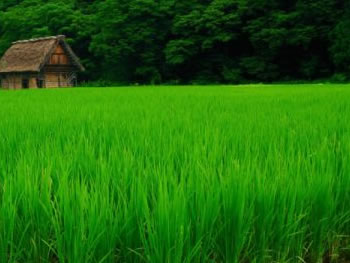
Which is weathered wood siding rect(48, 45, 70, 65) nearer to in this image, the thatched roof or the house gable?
the house gable

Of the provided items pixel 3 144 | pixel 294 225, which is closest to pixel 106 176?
pixel 294 225

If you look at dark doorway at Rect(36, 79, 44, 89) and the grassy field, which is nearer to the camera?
the grassy field

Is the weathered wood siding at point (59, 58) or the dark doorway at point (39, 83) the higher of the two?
the weathered wood siding at point (59, 58)

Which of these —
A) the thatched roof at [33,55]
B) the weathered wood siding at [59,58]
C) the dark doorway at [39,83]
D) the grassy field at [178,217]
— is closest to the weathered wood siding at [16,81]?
the dark doorway at [39,83]

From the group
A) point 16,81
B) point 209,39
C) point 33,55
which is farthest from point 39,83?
point 209,39

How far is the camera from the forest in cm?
2953

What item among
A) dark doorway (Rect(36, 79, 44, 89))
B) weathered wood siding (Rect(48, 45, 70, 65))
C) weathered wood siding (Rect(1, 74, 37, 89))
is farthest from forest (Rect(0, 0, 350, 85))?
weathered wood siding (Rect(1, 74, 37, 89))

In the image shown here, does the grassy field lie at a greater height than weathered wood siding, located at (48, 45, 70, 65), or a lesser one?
lesser

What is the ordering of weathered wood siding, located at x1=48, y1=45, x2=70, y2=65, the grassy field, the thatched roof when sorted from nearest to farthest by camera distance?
the grassy field → the thatched roof → weathered wood siding, located at x1=48, y1=45, x2=70, y2=65

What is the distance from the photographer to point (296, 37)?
29438 millimetres

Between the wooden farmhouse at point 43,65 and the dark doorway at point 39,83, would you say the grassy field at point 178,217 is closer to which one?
the wooden farmhouse at point 43,65

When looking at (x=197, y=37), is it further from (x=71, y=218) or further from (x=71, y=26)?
(x=71, y=218)

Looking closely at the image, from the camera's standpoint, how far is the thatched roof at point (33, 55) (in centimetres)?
3112

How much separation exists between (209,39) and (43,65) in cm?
1201
